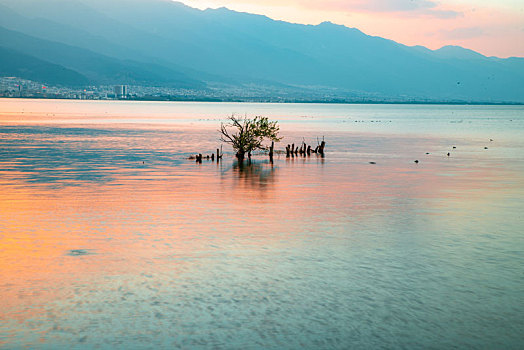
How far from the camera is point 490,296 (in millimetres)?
21547

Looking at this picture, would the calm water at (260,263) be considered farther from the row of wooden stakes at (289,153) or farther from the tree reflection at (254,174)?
the row of wooden stakes at (289,153)

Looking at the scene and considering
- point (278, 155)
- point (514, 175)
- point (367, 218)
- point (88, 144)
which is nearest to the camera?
point (367, 218)

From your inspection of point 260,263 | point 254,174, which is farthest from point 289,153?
point 260,263

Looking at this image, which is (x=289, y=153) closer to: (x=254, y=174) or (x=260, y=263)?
(x=254, y=174)

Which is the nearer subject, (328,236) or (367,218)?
→ (328,236)

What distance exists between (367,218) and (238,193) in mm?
12222

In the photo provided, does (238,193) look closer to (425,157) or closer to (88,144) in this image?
(425,157)

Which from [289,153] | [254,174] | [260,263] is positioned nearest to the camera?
[260,263]

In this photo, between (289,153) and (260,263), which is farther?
(289,153)

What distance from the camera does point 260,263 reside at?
83.7ft

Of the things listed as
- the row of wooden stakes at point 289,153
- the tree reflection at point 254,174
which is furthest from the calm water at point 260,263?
the row of wooden stakes at point 289,153

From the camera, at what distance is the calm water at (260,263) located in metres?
18.2

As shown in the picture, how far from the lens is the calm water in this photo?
59.8 feet

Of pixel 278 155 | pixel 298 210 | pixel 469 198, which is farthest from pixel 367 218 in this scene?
pixel 278 155
